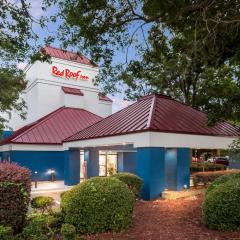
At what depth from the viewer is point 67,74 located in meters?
32.8

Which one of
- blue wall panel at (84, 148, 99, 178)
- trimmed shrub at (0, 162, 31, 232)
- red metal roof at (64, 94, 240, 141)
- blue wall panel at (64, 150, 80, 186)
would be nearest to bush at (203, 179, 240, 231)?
trimmed shrub at (0, 162, 31, 232)

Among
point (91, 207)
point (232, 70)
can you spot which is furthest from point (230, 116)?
point (232, 70)

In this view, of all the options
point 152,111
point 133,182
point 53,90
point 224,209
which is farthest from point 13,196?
point 53,90

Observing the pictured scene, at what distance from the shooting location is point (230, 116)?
49.9 ft

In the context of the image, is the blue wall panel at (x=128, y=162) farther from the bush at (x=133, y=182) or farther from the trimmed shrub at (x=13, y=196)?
the trimmed shrub at (x=13, y=196)

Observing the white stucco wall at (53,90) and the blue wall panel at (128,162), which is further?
the white stucco wall at (53,90)

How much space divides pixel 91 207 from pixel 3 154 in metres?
23.0

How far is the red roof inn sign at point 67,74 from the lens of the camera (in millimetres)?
32000

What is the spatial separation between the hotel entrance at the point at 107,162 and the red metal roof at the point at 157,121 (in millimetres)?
7920

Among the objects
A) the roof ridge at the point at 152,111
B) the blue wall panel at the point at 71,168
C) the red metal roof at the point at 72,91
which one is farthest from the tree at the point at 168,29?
the red metal roof at the point at 72,91

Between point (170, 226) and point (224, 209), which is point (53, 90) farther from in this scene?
point (224, 209)

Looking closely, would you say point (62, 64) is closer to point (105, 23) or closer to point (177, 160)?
point (177, 160)

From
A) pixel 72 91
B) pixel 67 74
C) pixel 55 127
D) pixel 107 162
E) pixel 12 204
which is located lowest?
pixel 12 204

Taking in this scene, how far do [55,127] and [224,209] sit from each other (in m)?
21.4
